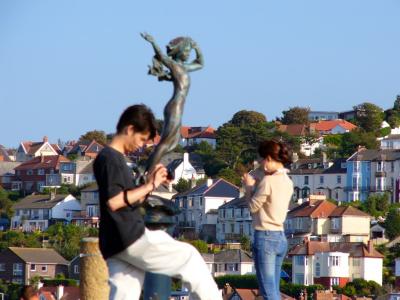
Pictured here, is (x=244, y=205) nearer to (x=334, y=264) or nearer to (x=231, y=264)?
(x=231, y=264)

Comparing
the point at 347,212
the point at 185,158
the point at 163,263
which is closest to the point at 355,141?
the point at 185,158

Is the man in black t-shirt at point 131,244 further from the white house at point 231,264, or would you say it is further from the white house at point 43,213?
the white house at point 43,213

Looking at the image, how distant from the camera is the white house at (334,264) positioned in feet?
312

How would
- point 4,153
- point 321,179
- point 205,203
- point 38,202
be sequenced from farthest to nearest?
1. point 4,153
2. point 38,202
3. point 321,179
4. point 205,203

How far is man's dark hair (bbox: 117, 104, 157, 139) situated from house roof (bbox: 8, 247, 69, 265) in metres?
91.8

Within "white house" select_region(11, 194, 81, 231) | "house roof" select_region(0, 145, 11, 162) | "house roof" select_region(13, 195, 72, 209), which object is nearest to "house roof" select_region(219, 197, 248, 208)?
"white house" select_region(11, 194, 81, 231)

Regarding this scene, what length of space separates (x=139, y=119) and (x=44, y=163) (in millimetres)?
132705

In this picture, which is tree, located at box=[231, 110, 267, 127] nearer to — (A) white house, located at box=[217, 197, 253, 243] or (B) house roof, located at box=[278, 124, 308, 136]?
(B) house roof, located at box=[278, 124, 308, 136]

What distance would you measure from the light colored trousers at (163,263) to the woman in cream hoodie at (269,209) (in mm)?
1865

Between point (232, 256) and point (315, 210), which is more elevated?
point (315, 210)

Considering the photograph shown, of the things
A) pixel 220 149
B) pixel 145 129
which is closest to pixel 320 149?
pixel 220 149

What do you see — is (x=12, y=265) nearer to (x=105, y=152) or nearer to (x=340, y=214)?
(x=340, y=214)

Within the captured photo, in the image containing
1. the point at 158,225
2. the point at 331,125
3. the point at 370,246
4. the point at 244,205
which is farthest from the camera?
the point at 331,125

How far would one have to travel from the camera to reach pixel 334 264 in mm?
96688
